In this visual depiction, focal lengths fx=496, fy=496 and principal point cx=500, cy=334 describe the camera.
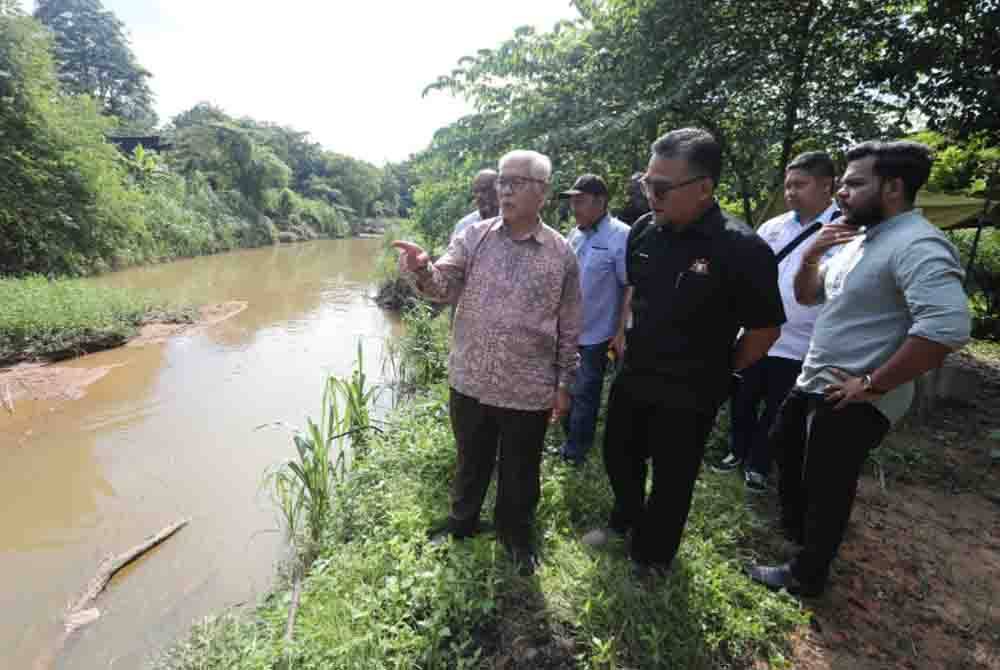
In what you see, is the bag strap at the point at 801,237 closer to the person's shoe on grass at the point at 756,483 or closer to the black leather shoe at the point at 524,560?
the person's shoe on grass at the point at 756,483

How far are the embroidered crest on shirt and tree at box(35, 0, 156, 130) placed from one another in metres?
41.0

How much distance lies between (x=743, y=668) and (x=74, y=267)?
15245 millimetres

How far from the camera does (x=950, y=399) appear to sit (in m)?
4.88

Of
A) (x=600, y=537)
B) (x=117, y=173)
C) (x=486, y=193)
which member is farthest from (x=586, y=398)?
(x=117, y=173)

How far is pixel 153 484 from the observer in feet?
13.8

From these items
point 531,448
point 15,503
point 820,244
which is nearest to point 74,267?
point 15,503

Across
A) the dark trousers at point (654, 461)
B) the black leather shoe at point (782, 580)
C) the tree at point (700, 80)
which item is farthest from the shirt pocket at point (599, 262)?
the tree at point (700, 80)

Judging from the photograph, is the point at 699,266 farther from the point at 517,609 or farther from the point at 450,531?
the point at 450,531

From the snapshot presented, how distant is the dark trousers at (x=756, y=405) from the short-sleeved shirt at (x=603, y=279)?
0.82 m

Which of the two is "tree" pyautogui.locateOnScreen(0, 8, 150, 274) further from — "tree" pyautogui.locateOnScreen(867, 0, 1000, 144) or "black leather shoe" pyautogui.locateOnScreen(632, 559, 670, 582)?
"tree" pyautogui.locateOnScreen(867, 0, 1000, 144)

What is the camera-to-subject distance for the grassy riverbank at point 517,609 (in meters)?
1.79

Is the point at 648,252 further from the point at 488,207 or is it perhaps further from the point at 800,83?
Result: the point at 800,83

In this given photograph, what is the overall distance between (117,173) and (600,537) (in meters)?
17.0

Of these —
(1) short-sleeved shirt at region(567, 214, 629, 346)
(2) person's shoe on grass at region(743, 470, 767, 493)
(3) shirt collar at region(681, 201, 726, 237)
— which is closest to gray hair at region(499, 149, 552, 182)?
(3) shirt collar at region(681, 201, 726, 237)
